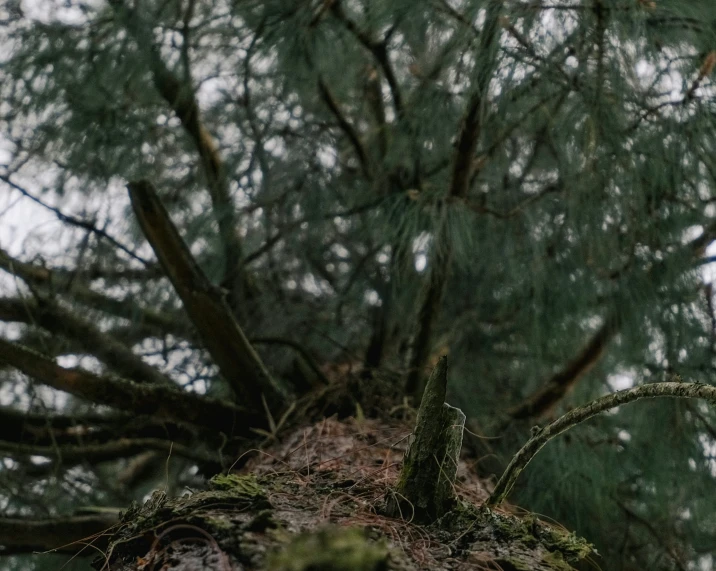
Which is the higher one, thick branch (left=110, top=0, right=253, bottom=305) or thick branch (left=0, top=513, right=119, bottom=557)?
thick branch (left=110, top=0, right=253, bottom=305)

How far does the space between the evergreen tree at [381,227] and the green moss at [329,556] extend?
112 cm

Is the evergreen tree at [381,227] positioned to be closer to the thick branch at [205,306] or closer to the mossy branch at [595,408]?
the thick branch at [205,306]

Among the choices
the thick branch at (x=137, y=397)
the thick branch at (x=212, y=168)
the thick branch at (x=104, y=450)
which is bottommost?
the thick branch at (x=104, y=450)

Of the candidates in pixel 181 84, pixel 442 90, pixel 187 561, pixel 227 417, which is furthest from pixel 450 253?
pixel 187 561

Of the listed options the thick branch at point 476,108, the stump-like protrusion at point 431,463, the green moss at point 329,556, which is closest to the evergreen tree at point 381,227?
the thick branch at point 476,108

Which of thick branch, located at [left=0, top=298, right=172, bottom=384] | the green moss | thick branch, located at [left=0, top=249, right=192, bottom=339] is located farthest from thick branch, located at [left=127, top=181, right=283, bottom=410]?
the green moss

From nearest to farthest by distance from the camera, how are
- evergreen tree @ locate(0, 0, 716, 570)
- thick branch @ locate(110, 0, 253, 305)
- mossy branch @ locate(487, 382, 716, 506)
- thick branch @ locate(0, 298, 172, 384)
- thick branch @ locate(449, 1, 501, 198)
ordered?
mossy branch @ locate(487, 382, 716, 506), thick branch @ locate(449, 1, 501, 198), evergreen tree @ locate(0, 0, 716, 570), thick branch @ locate(0, 298, 172, 384), thick branch @ locate(110, 0, 253, 305)

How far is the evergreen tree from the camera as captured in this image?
1561 millimetres

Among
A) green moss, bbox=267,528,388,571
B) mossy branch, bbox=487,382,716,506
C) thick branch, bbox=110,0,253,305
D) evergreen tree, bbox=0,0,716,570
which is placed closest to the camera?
green moss, bbox=267,528,388,571

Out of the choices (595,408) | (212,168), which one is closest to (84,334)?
(212,168)

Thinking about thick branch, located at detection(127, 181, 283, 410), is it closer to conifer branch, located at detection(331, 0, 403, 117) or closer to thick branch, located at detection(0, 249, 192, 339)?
thick branch, located at detection(0, 249, 192, 339)

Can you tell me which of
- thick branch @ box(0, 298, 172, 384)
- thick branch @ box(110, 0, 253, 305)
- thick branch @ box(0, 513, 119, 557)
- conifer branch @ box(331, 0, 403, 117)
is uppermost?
conifer branch @ box(331, 0, 403, 117)

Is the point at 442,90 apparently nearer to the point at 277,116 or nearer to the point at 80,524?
the point at 277,116

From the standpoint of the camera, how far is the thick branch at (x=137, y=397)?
4.75 feet
